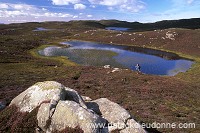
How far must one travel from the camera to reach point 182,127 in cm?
2434

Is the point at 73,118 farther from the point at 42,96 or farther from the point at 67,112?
the point at 42,96

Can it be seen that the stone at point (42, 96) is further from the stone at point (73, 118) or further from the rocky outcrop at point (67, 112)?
the stone at point (73, 118)

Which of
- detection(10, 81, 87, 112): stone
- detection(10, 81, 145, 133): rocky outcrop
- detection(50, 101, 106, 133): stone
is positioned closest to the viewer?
detection(50, 101, 106, 133): stone

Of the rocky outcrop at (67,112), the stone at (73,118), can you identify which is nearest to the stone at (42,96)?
the rocky outcrop at (67,112)

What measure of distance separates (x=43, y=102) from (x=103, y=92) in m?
25.0

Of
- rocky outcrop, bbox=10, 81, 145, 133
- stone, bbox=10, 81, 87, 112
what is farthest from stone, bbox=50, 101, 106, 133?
stone, bbox=10, 81, 87, 112

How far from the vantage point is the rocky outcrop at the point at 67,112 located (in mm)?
16391

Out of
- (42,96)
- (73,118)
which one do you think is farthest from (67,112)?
(42,96)

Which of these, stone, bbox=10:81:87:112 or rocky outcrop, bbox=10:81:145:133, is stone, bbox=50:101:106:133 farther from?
stone, bbox=10:81:87:112

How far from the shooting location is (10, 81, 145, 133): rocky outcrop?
1639 centimetres

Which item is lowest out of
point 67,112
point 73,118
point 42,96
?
point 73,118

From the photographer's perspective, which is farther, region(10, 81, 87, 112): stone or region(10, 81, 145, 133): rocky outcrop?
region(10, 81, 87, 112): stone

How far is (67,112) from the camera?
1677 centimetres

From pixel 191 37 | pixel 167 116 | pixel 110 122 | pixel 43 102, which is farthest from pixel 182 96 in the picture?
pixel 191 37
